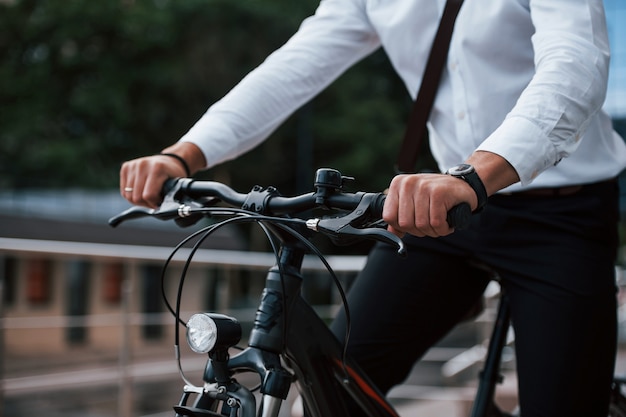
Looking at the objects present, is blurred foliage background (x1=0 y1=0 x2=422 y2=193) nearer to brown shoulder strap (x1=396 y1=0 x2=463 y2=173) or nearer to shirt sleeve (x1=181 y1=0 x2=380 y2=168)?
shirt sleeve (x1=181 y1=0 x2=380 y2=168)

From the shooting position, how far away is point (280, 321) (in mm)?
1609

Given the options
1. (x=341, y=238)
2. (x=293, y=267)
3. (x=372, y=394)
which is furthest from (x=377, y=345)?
(x=341, y=238)

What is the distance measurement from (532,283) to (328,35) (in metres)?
0.84

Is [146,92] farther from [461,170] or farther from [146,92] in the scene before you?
[461,170]

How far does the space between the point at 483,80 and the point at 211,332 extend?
0.96 meters

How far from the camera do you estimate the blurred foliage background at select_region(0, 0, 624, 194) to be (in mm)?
22859

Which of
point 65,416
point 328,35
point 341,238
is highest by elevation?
point 328,35

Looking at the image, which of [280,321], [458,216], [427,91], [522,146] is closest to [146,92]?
[427,91]

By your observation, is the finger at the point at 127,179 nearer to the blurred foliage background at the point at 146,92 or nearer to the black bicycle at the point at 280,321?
the black bicycle at the point at 280,321

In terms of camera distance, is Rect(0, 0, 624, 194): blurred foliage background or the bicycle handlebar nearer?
the bicycle handlebar

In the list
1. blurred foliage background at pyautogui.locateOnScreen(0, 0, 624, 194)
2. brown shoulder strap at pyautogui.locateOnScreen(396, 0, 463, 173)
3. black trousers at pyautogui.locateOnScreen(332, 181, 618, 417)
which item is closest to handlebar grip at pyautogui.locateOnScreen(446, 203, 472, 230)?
black trousers at pyautogui.locateOnScreen(332, 181, 618, 417)

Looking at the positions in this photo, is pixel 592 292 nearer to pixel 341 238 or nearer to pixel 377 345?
pixel 377 345

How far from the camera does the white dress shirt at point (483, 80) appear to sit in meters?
1.61

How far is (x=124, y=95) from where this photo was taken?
23.8m
